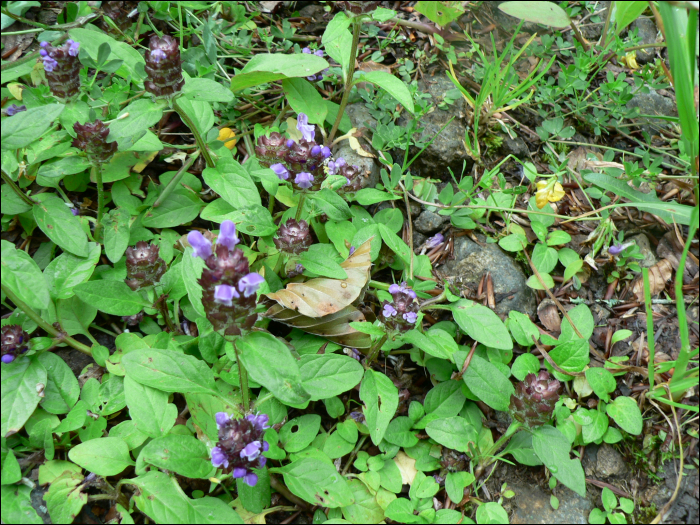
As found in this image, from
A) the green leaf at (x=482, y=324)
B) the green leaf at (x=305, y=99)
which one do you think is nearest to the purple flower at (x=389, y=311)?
the green leaf at (x=482, y=324)

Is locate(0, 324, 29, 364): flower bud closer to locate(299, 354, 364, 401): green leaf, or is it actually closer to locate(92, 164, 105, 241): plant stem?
locate(92, 164, 105, 241): plant stem

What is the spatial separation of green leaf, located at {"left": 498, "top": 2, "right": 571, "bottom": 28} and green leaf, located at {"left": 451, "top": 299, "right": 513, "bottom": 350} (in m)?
1.75

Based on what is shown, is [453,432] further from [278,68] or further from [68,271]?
[278,68]

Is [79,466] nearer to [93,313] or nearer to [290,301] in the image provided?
[93,313]

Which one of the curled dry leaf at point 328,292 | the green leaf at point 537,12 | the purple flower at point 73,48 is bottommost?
the curled dry leaf at point 328,292

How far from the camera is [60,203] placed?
2852mm

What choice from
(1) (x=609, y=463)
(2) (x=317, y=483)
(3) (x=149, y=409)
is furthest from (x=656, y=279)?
(3) (x=149, y=409)

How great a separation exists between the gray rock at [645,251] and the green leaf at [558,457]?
150cm

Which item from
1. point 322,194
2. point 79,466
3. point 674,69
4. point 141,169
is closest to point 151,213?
point 141,169

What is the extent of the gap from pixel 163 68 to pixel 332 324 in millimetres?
1622

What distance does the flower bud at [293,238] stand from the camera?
2.73 m

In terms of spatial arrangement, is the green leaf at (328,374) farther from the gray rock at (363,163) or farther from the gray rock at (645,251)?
the gray rock at (645,251)

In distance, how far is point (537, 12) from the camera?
3.07 m

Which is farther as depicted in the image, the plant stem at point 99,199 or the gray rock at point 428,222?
the gray rock at point 428,222
